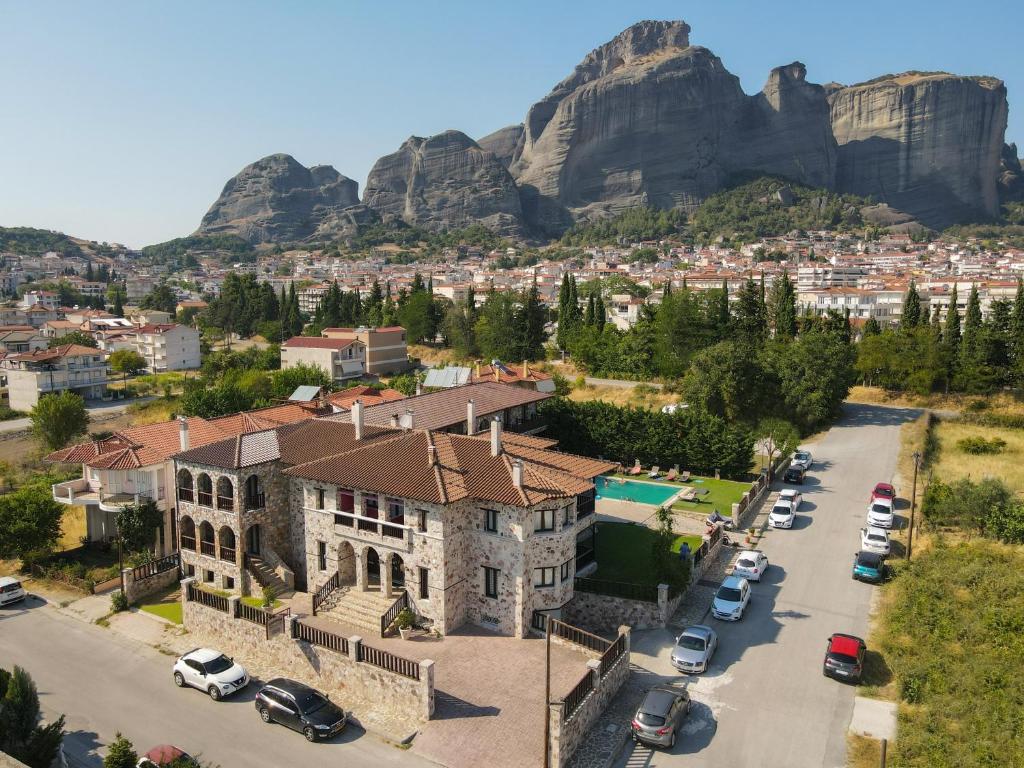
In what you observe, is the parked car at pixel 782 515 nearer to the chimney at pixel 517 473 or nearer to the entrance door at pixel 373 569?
the chimney at pixel 517 473

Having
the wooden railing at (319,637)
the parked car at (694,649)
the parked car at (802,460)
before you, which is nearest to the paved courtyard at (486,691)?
the wooden railing at (319,637)

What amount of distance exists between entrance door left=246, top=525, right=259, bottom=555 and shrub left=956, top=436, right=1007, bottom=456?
45139 millimetres

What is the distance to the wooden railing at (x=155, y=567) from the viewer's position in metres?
30.0

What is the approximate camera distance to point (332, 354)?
284 feet

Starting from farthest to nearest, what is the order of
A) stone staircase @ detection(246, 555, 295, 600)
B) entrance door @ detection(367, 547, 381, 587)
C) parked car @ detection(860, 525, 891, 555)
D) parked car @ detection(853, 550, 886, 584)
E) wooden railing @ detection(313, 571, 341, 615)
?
1. parked car @ detection(860, 525, 891, 555)
2. parked car @ detection(853, 550, 886, 584)
3. stone staircase @ detection(246, 555, 295, 600)
4. entrance door @ detection(367, 547, 381, 587)
5. wooden railing @ detection(313, 571, 341, 615)

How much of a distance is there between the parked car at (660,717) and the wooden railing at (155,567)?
20445 mm

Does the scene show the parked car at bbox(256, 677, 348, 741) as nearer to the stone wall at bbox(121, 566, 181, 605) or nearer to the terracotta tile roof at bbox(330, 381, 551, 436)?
the stone wall at bbox(121, 566, 181, 605)

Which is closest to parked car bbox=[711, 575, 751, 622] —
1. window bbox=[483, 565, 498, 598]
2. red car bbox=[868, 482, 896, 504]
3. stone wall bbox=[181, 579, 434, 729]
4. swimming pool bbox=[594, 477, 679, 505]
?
window bbox=[483, 565, 498, 598]

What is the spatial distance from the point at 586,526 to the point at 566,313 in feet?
223

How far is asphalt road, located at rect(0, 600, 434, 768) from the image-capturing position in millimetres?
20328

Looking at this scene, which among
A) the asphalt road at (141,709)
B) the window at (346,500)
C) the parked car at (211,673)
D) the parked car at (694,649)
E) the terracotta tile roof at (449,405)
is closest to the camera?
the asphalt road at (141,709)

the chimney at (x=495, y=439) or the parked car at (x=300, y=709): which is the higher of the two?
the chimney at (x=495, y=439)

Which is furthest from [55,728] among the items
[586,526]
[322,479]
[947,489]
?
[947,489]

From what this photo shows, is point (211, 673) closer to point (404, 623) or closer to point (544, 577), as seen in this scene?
point (404, 623)
